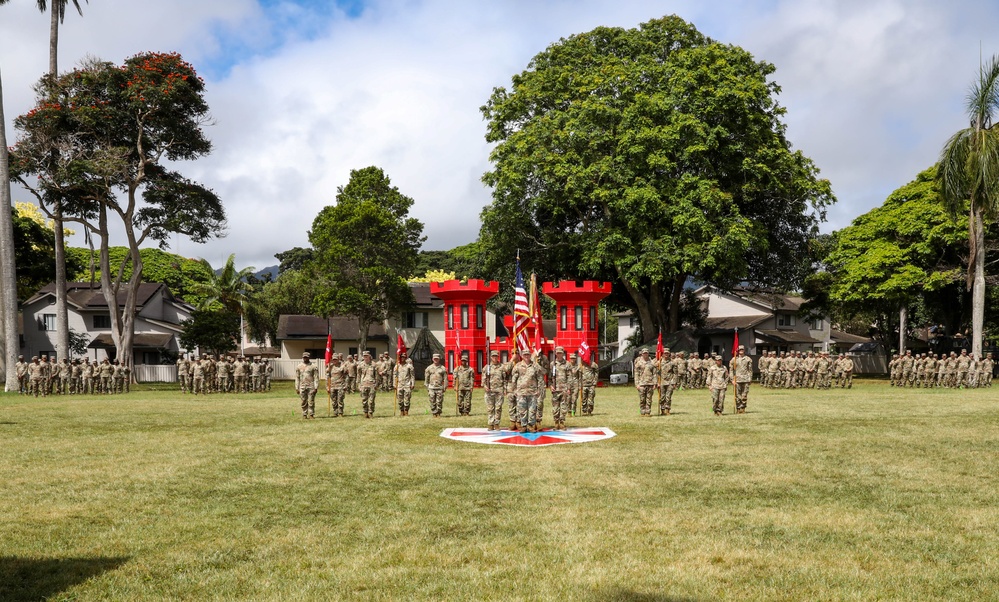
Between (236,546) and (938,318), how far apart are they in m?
56.3

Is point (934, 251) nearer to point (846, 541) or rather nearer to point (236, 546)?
point (846, 541)

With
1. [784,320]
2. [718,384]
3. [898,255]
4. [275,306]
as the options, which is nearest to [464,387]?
[718,384]

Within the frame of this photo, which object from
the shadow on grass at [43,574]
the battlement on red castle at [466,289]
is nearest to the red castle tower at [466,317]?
the battlement on red castle at [466,289]

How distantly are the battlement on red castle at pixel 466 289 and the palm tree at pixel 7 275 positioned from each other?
1932 cm

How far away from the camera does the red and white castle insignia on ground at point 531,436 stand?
667 inches

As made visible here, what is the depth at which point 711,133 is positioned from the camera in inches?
1479

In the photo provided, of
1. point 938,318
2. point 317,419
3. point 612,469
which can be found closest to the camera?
point 612,469

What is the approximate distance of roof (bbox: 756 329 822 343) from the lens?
64.3 meters

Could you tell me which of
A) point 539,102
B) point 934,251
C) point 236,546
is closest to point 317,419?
point 236,546

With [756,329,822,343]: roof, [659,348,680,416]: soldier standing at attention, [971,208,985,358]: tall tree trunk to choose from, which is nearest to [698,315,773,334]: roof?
[756,329,822,343]: roof

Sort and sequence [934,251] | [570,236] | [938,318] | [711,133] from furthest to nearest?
1. [938,318]
2. [934,251]
3. [570,236]
4. [711,133]

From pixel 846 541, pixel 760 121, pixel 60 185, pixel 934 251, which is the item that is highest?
pixel 760 121

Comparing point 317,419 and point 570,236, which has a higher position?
point 570,236

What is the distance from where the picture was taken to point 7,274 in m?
37.6
